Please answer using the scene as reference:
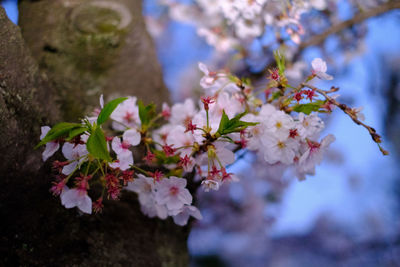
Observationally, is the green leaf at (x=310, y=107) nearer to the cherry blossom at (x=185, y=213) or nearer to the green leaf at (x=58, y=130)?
the cherry blossom at (x=185, y=213)

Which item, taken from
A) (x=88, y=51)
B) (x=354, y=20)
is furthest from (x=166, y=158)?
(x=354, y=20)

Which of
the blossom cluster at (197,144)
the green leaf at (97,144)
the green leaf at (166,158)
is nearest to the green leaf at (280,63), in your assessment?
the blossom cluster at (197,144)

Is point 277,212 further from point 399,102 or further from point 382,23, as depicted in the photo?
point 399,102

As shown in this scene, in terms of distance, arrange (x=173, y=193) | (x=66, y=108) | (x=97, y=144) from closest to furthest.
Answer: (x=97, y=144) → (x=173, y=193) → (x=66, y=108)

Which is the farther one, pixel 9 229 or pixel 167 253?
pixel 167 253

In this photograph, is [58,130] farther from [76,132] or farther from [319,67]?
[319,67]

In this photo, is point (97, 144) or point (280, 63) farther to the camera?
point (280, 63)

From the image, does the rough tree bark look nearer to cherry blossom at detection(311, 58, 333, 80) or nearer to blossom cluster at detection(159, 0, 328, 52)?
blossom cluster at detection(159, 0, 328, 52)

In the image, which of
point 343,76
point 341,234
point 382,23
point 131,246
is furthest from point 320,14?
point 341,234
